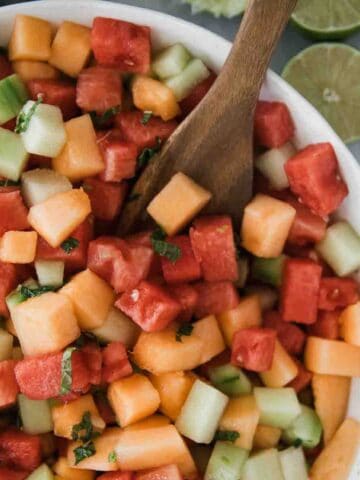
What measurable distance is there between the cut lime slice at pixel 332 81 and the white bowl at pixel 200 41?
1.24ft

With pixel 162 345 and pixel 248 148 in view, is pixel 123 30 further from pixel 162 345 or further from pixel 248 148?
pixel 162 345

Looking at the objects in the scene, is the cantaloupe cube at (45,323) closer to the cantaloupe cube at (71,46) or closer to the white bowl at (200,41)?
the cantaloupe cube at (71,46)

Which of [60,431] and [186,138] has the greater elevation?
[186,138]

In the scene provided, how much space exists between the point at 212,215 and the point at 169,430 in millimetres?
638

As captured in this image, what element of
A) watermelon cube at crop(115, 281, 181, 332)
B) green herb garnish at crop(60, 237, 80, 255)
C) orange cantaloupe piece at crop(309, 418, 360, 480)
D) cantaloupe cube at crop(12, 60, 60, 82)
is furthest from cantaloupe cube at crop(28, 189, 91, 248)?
orange cantaloupe piece at crop(309, 418, 360, 480)

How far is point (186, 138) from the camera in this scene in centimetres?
250

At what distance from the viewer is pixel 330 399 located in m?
2.66

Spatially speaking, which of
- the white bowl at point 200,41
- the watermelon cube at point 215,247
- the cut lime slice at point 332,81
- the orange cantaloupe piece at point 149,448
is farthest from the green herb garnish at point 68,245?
the cut lime slice at point 332,81

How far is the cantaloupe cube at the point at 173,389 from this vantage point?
252cm

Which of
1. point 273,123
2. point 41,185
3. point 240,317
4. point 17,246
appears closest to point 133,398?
point 240,317

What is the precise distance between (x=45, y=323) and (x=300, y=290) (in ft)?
2.48

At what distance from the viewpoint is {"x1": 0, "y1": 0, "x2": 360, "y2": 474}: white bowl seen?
8.25 feet

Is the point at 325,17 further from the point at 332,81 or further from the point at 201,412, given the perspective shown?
the point at 201,412

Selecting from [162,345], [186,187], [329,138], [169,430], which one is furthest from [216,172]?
[169,430]
